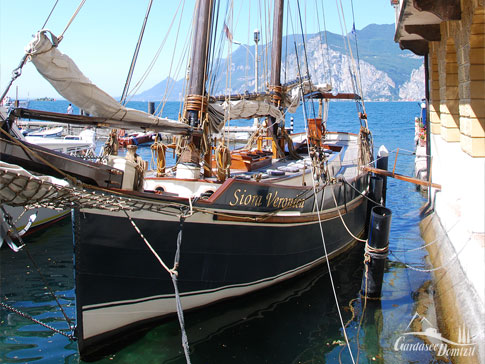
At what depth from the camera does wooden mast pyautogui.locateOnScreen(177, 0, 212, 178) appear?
952 cm

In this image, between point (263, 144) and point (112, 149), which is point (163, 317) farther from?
point (263, 144)

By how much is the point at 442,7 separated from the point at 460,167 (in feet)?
11.5

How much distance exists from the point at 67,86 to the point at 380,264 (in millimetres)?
6898

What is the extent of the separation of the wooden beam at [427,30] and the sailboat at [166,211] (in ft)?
12.5

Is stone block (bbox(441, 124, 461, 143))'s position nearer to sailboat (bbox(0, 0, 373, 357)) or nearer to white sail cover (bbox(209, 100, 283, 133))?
sailboat (bbox(0, 0, 373, 357))

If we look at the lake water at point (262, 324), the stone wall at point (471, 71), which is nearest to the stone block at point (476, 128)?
the stone wall at point (471, 71)

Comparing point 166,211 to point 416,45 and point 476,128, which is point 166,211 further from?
point 416,45

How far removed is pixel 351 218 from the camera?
1270cm

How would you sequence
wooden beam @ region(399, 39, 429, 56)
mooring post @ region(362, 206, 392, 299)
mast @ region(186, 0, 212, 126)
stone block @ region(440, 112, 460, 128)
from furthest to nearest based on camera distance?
1. wooden beam @ region(399, 39, 429, 56)
2. stone block @ region(440, 112, 460, 128)
3. mast @ region(186, 0, 212, 126)
4. mooring post @ region(362, 206, 392, 299)

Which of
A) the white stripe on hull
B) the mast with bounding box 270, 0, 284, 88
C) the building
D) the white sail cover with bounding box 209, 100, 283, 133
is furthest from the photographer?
the mast with bounding box 270, 0, 284, 88

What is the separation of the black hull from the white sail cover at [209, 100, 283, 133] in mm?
2876

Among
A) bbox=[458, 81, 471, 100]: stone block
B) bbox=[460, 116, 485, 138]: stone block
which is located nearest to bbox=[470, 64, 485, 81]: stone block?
bbox=[458, 81, 471, 100]: stone block
